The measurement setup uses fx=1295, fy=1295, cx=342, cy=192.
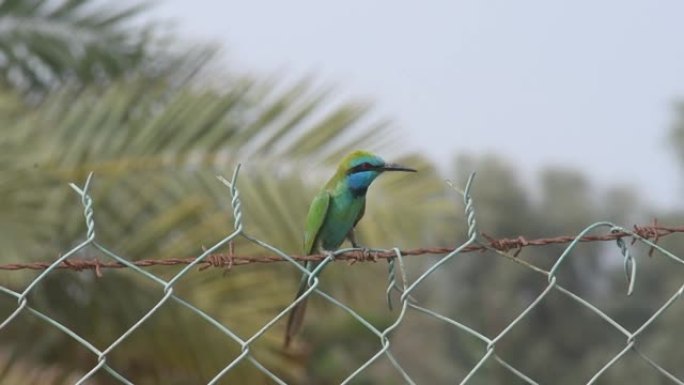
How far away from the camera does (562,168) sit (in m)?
21.9

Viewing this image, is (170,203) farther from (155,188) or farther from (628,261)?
(628,261)

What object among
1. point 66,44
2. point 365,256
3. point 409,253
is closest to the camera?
point 409,253

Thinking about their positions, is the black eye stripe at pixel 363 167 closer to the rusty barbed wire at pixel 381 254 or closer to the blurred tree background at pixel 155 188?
the rusty barbed wire at pixel 381 254

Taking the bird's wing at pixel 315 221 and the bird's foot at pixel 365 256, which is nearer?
the bird's foot at pixel 365 256

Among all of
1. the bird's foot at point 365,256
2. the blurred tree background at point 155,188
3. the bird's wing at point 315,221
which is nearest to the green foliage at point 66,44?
the blurred tree background at point 155,188

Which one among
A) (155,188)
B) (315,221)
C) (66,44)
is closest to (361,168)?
(315,221)

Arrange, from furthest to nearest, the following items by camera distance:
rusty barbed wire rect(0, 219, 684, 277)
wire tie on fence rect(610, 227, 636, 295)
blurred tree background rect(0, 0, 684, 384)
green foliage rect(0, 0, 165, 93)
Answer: green foliage rect(0, 0, 165, 93)
blurred tree background rect(0, 0, 684, 384)
wire tie on fence rect(610, 227, 636, 295)
rusty barbed wire rect(0, 219, 684, 277)

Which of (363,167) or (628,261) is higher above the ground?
(363,167)

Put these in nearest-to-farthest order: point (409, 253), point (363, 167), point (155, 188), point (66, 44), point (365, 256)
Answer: point (409, 253) < point (365, 256) < point (363, 167) < point (155, 188) < point (66, 44)

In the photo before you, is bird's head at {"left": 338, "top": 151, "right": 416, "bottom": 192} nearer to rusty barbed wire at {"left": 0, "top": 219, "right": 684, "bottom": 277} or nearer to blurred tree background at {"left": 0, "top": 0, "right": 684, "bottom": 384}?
rusty barbed wire at {"left": 0, "top": 219, "right": 684, "bottom": 277}

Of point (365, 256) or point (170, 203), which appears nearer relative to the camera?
point (365, 256)

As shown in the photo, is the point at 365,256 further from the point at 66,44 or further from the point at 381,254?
the point at 66,44

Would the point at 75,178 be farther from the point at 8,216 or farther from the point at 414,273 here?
the point at 414,273

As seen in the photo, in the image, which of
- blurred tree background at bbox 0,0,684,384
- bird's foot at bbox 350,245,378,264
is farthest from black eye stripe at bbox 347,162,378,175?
blurred tree background at bbox 0,0,684,384
